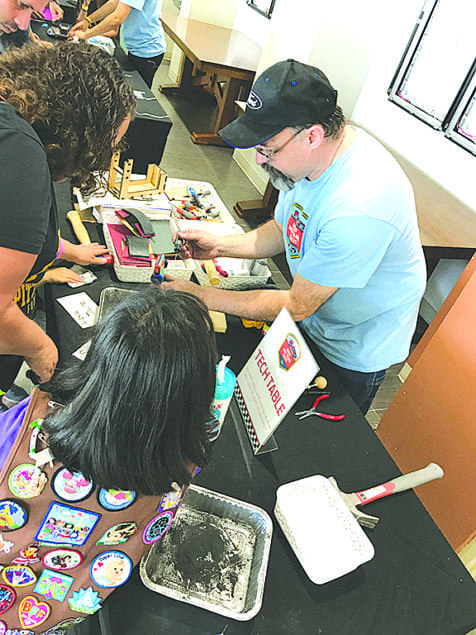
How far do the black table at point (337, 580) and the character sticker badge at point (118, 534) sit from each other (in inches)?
5.3

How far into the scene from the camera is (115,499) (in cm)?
79

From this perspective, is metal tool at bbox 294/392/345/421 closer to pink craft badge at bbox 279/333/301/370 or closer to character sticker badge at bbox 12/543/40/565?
pink craft badge at bbox 279/333/301/370

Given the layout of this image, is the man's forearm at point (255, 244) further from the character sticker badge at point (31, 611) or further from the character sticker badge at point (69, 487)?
the character sticker badge at point (31, 611)

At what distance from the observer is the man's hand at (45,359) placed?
47.4 inches

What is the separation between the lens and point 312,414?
1316 millimetres

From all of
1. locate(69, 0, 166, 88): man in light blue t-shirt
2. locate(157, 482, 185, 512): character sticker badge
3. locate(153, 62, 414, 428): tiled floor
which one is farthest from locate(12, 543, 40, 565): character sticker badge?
Answer: locate(69, 0, 166, 88): man in light blue t-shirt

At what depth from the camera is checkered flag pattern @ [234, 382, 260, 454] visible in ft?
3.85

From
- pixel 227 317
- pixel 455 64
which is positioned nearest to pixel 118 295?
pixel 227 317

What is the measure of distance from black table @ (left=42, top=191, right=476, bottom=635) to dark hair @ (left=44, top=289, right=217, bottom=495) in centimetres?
30

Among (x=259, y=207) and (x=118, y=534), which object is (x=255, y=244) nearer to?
(x=118, y=534)

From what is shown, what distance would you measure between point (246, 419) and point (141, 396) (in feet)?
1.99

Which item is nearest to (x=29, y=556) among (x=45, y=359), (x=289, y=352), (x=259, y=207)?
(x=45, y=359)

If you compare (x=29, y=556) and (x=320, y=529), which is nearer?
(x=29, y=556)

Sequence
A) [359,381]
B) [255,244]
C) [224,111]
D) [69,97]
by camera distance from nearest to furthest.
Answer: [69,97]
[359,381]
[255,244]
[224,111]
